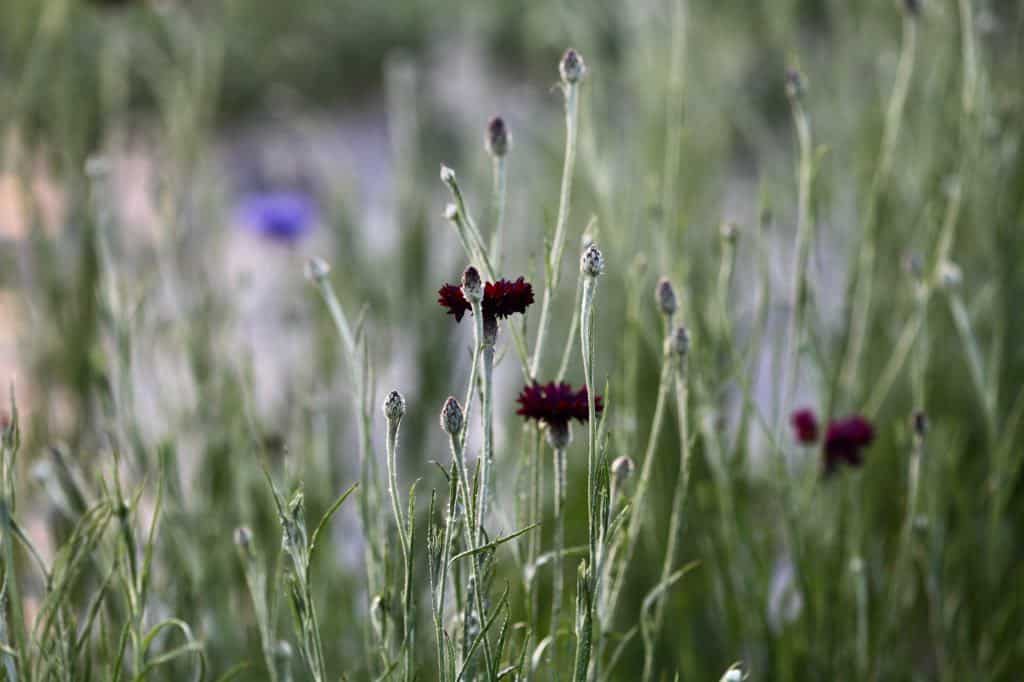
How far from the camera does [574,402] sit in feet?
1.57

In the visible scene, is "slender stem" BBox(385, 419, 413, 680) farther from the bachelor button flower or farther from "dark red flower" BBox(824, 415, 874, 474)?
"dark red flower" BBox(824, 415, 874, 474)

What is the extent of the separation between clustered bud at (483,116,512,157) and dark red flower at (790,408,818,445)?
0.35 metres

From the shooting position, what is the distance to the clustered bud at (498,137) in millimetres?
538

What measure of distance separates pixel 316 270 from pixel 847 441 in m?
0.38

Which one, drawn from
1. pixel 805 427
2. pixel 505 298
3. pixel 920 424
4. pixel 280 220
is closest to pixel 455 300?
pixel 505 298

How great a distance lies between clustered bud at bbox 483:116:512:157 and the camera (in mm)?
538

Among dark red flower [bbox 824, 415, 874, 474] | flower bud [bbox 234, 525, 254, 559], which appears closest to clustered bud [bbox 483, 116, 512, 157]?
flower bud [bbox 234, 525, 254, 559]

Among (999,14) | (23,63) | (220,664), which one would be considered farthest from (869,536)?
(999,14)

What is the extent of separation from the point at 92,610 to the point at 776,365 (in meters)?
0.54

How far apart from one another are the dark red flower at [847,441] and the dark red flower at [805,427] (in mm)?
24

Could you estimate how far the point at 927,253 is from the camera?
871mm

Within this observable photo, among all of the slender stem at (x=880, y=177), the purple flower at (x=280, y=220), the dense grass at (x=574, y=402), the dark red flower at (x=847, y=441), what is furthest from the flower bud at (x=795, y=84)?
the purple flower at (x=280, y=220)

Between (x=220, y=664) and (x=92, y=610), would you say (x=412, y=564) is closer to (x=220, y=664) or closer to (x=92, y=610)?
(x=92, y=610)

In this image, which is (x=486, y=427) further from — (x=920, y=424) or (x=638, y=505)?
(x=920, y=424)
